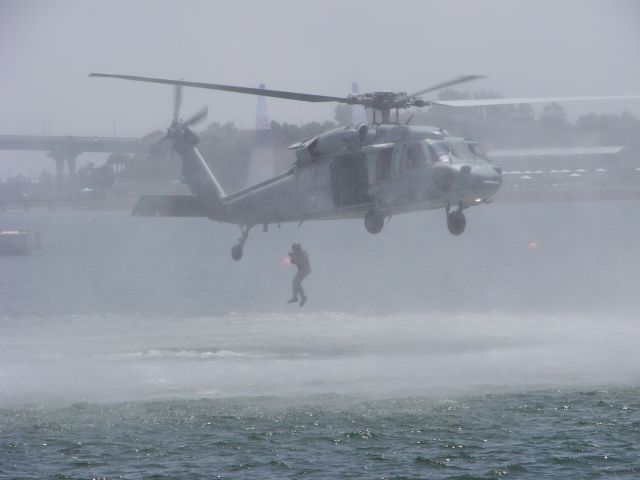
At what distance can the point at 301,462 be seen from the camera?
23.6 meters

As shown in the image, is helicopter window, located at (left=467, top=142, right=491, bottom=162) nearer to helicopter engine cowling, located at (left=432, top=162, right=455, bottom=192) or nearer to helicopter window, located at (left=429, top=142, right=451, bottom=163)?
helicopter window, located at (left=429, top=142, right=451, bottom=163)

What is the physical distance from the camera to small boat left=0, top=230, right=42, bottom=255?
9788 cm

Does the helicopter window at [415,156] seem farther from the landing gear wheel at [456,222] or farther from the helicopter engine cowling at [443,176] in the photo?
the landing gear wheel at [456,222]

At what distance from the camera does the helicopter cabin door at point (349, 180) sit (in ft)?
89.2

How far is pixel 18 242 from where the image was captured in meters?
99.2

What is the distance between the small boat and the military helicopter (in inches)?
2791

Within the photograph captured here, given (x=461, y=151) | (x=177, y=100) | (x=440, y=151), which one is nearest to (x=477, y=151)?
(x=461, y=151)

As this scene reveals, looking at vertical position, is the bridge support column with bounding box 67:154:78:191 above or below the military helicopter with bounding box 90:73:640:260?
above

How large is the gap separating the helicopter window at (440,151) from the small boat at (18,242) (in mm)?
77737

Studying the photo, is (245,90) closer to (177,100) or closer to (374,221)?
(374,221)

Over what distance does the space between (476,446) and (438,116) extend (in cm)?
4224

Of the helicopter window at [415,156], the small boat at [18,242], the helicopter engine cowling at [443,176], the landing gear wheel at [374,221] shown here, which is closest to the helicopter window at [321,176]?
the landing gear wheel at [374,221]

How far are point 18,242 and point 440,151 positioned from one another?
260 feet

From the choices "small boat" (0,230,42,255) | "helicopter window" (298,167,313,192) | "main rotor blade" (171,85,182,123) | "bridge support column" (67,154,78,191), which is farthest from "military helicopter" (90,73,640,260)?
"bridge support column" (67,154,78,191)
